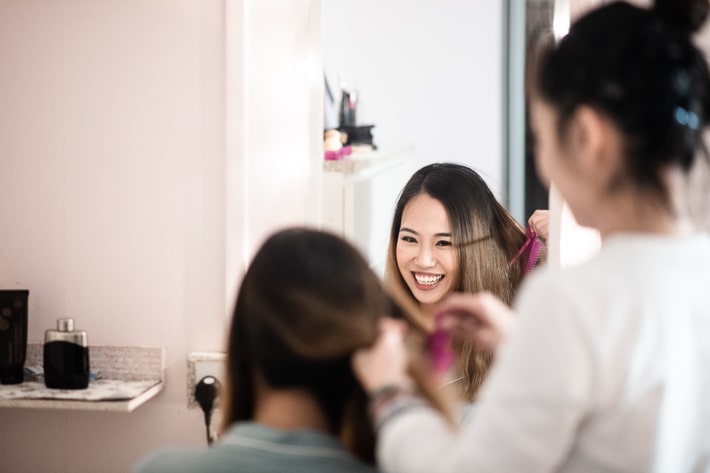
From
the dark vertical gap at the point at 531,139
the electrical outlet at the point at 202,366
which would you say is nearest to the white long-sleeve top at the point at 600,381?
the electrical outlet at the point at 202,366

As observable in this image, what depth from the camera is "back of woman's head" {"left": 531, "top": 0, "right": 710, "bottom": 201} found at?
615 mm

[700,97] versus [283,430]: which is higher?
[700,97]

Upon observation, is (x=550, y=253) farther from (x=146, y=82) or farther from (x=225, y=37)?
(x=146, y=82)

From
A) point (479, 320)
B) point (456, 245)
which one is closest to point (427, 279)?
point (456, 245)

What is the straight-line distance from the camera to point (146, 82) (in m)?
1.51

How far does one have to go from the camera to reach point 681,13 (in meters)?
0.65

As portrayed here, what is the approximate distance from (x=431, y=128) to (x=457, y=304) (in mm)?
1232

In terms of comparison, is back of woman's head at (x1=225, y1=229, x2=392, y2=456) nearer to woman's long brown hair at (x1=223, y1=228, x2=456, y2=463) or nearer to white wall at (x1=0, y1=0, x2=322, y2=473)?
woman's long brown hair at (x1=223, y1=228, x2=456, y2=463)

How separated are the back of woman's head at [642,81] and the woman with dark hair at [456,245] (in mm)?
797

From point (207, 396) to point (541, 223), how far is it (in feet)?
2.21

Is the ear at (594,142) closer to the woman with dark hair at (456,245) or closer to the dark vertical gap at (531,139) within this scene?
the woman with dark hair at (456,245)

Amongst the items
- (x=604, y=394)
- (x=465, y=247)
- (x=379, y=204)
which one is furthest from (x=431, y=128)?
(x=604, y=394)

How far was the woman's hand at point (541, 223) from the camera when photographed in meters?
1.45

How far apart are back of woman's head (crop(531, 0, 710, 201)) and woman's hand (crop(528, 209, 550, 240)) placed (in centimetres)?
81
